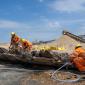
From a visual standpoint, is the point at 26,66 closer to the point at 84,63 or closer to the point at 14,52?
the point at 14,52

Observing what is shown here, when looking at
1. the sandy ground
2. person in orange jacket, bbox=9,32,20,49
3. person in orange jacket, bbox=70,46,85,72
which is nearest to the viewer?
the sandy ground

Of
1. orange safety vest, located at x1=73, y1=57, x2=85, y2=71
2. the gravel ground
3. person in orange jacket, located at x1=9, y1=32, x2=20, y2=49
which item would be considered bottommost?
the gravel ground

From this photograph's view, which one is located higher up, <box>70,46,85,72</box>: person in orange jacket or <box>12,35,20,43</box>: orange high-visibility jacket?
<box>12,35,20,43</box>: orange high-visibility jacket

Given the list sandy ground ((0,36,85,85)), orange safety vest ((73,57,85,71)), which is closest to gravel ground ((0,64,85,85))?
sandy ground ((0,36,85,85))

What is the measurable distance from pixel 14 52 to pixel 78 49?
13.2ft

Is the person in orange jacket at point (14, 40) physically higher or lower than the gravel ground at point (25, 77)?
higher

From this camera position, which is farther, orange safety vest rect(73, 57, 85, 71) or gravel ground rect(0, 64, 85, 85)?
orange safety vest rect(73, 57, 85, 71)

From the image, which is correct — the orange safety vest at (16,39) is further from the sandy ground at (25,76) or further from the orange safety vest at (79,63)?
the orange safety vest at (79,63)

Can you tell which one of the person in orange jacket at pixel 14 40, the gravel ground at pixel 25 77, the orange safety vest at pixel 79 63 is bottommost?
the gravel ground at pixel 25 77

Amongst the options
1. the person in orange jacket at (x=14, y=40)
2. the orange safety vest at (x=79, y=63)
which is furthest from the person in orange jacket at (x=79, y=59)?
the person in orange jacket at (x=14, y=40)

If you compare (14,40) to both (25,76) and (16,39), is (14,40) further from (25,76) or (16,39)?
(25,76)

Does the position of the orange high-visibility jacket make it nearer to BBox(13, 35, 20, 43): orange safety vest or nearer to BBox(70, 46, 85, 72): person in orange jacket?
BBox(13, 35, 20, 43): orange safety vest

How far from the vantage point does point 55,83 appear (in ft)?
40.8

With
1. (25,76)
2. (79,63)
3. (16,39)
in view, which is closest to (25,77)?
(25,76)
